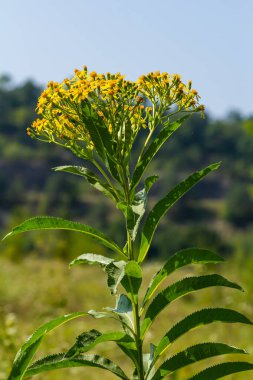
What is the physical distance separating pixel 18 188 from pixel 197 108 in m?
84.6

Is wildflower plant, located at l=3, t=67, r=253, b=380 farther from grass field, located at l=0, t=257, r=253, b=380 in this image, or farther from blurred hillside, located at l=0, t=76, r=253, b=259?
blurred hillside, located at l=0, t=76, r=253, b=259

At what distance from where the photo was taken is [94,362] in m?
2.04

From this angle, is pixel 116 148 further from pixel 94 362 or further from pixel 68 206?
pixel 68 206

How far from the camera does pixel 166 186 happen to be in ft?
302

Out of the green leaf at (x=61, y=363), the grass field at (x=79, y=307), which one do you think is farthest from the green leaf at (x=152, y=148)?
the grass field at (x=79, y=307)

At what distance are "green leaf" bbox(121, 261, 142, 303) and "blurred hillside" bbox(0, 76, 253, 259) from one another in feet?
196

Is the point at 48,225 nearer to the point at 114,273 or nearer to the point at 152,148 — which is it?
the point at 114,273

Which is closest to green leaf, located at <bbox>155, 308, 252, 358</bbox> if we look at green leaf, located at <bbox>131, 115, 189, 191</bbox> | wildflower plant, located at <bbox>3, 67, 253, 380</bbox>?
wildflower plant, located at <bbox>3, 67, 253, 380</bbox>

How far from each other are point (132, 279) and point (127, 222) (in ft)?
0.67

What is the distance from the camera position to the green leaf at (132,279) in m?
1.95

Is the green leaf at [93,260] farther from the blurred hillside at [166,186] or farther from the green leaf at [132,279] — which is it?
the blurred hillside at [166,186]

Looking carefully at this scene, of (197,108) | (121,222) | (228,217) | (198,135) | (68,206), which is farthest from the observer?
(198,135)

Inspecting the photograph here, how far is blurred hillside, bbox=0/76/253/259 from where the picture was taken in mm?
74688

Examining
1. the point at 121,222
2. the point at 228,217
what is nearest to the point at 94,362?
the point at 121,222
